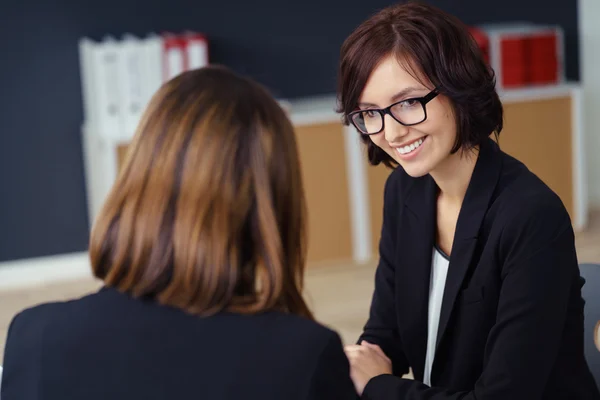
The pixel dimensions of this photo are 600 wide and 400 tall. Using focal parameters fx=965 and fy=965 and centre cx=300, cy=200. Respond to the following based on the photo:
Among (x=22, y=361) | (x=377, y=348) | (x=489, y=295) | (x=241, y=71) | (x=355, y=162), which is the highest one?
(x=241, y=71)

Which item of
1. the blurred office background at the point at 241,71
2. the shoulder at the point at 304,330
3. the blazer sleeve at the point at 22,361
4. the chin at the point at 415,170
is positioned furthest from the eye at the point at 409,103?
the blurred office background at the point at 241,71

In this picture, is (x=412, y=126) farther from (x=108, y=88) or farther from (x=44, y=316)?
(x=108, y=88)

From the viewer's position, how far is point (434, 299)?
1.84 metres

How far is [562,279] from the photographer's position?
158 centimetres

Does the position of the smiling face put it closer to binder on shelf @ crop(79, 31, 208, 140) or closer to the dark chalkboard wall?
binder on shelf @ crop(79, 31, 208, 140)

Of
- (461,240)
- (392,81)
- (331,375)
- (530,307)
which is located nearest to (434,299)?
(461,240)

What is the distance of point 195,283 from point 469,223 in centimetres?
68

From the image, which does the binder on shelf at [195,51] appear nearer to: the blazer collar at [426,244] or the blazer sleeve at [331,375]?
the blazer collar at [426,244]

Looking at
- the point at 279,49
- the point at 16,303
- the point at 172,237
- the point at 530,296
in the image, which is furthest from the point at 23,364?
the point at 279,49

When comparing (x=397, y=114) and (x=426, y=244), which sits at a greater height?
(x=397, y=114)

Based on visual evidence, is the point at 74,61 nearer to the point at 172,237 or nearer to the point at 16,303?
the point at 16,303

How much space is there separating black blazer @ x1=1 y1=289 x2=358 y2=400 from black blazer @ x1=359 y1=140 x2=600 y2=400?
17.5 inches

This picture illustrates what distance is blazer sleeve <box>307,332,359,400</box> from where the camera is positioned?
1.18 metres

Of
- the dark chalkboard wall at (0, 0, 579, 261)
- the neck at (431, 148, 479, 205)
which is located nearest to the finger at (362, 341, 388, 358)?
the neck at (431, 148, 479, 205)
